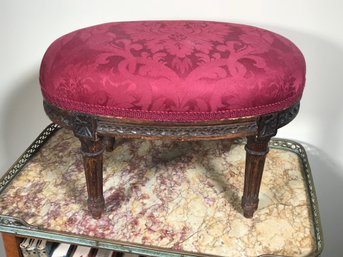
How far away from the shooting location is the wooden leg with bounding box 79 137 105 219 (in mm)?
770

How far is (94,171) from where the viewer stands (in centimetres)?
81

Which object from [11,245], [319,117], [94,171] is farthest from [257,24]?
[11,245]

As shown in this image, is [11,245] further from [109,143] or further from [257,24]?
[257,24]

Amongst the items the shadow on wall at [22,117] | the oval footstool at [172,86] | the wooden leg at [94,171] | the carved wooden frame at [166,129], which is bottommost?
the shadow on wall at [22,117]

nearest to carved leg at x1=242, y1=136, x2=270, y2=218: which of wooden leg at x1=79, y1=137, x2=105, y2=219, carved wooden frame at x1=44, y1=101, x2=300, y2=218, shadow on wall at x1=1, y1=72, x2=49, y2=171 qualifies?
carved wooden frame at x1=44, y1=101, x2=300, y2=218

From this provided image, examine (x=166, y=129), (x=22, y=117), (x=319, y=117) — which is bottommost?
(x=22, y=117)

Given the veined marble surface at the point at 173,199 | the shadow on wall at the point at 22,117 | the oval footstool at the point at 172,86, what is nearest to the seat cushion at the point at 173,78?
the oval footstool at the point at 172,86

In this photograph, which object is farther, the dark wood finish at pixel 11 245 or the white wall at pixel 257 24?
the white wall at pixel 257 24

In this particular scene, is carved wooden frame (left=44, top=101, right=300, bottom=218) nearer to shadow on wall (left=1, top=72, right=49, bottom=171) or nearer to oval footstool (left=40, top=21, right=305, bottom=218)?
oval footstool (left=40, top=21, right=305, bottom=218)

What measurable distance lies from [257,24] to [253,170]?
0.43 meters

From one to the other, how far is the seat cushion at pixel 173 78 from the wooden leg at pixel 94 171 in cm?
8

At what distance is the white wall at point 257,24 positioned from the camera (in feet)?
3.39

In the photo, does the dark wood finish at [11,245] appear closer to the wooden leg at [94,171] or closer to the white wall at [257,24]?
the wooden leg at [94,171]

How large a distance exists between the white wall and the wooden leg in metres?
0.47
